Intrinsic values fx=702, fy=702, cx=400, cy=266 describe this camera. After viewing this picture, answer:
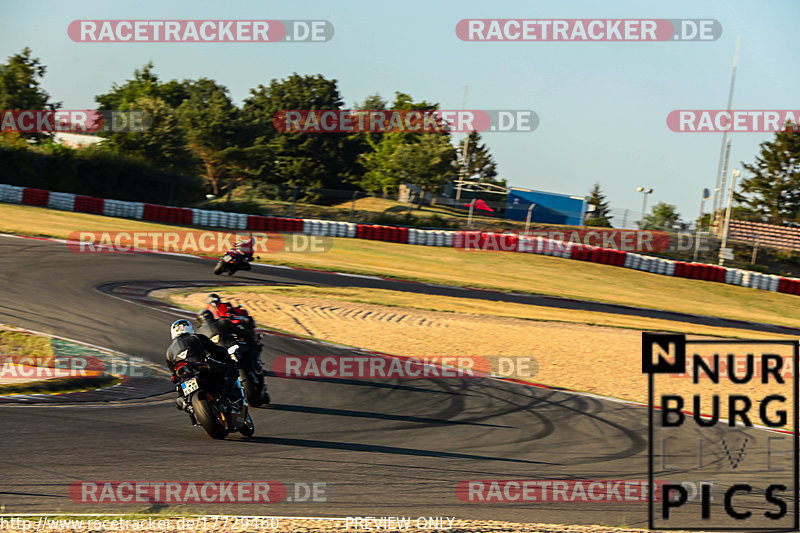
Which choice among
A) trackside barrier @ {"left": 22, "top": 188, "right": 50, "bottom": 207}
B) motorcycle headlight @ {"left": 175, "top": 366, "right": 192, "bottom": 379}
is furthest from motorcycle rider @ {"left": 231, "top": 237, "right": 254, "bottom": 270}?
trackside barrier @ {"left": 22, "top": 188, "right": 50, "bottom": 207}

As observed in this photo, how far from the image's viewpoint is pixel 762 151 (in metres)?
61.1

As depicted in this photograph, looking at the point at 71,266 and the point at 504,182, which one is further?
the point at 504,182

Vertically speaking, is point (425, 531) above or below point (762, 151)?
below

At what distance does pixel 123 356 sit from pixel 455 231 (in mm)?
25433

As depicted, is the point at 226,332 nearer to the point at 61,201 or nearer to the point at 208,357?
the point at 208,357

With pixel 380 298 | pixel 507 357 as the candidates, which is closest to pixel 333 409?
pixel 507 357

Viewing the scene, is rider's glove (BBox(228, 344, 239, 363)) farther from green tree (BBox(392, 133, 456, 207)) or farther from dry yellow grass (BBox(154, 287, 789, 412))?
green tree (BBox(392, 133, 456, 207))

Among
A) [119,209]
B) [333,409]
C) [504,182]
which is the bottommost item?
[333,409]

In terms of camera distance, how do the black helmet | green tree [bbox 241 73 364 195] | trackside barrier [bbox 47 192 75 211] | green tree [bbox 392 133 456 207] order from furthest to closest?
green tree [bbox 241 73 364 195]
green tree [bbox 392 133 456 207]
trackside barrier [bbox 47 192 75 211]
the black helmet

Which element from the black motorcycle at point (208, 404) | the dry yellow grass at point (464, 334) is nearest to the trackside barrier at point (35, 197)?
the dry yellow grass at point (464, 334)

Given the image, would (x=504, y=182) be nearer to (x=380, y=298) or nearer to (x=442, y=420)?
(x=380, y=298)

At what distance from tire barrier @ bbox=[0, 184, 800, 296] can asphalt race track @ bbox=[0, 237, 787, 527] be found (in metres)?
19.4

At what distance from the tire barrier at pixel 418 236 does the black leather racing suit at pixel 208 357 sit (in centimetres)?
2527

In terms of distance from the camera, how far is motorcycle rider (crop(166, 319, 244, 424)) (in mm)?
7117
